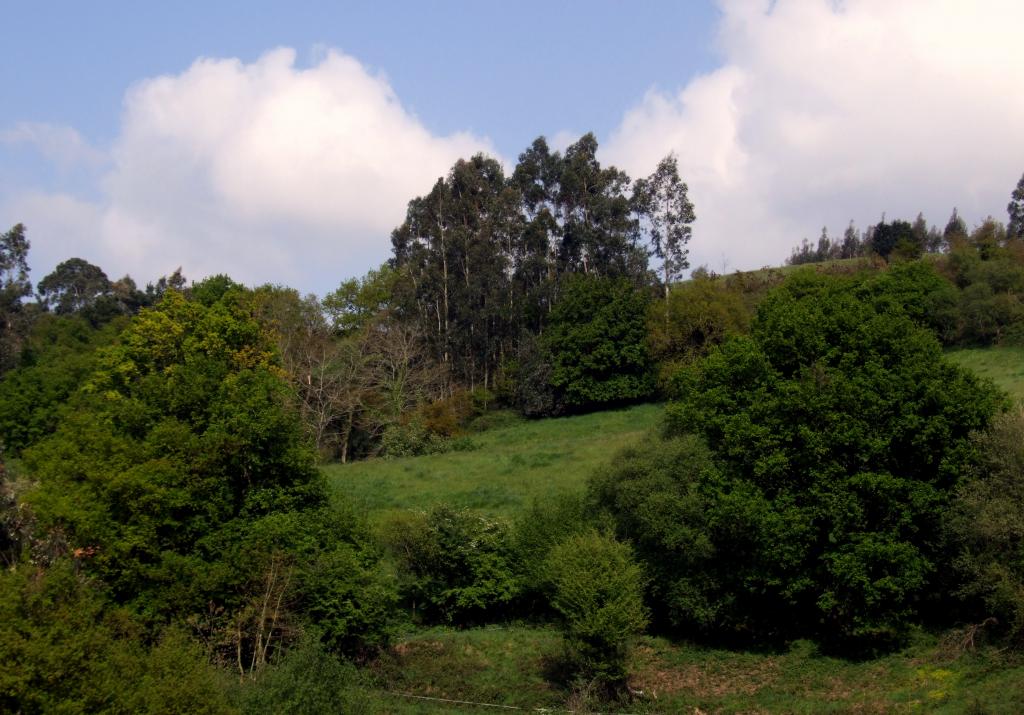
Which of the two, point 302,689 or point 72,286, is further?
point 72,286

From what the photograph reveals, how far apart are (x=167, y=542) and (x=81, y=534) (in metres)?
2.68

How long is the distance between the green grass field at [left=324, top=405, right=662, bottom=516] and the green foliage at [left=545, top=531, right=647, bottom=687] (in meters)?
8.15

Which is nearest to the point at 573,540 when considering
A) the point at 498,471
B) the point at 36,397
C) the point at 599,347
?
the point at 498,471

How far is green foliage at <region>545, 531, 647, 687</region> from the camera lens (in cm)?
2825

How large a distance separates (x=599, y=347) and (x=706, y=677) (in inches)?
1439

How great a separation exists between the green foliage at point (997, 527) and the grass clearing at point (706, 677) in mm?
1724

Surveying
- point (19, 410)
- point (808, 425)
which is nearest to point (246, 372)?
point (808, 425)

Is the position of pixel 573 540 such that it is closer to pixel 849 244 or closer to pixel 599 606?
pixel 599 606

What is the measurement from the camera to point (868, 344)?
3212 centimetres

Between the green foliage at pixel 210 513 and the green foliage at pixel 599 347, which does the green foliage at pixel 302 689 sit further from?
the green foliage at pixel 599 347

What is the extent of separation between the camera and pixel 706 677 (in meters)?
30.1

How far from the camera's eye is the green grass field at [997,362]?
46284 millimetres

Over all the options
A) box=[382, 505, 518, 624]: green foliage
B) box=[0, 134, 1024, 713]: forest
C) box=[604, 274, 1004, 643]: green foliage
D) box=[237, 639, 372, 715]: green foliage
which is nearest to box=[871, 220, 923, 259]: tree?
box=[0, 134, 1024, 713]: forest

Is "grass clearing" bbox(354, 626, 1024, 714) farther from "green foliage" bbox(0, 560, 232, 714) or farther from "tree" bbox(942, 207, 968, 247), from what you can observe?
"tree" bbox(942, 207, 968, 247)
